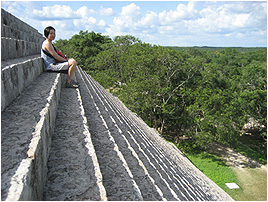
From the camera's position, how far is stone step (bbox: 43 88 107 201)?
1.54 meters

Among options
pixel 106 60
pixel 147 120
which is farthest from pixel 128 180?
pixel 106 60

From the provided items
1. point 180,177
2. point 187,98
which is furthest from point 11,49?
point 187,98

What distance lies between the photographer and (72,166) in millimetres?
1833

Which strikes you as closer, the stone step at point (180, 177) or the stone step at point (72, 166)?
the stone step at point (72, 166)

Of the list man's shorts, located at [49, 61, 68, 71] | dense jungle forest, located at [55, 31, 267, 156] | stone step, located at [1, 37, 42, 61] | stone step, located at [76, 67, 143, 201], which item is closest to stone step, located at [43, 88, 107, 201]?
stone step, located at [76, 67, 143, 201]

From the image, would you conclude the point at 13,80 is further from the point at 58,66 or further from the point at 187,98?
the point at 187,98

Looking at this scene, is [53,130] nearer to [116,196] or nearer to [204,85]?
[116,196]

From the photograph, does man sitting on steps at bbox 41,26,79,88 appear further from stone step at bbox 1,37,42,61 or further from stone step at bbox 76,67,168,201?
stone step at bbox 76,67,168,201

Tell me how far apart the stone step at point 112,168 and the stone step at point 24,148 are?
19.6 inches

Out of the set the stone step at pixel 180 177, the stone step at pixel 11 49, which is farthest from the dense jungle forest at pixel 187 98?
the stone step at pixel 11 49

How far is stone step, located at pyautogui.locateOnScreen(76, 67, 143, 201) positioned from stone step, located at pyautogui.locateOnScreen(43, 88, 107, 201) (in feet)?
0.44

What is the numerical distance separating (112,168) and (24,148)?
792 mm

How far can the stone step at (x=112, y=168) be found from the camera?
5.69 feet

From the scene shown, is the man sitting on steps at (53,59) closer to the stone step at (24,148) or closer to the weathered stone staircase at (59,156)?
the weathered stone staircase at (59,156)
